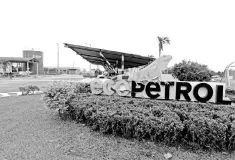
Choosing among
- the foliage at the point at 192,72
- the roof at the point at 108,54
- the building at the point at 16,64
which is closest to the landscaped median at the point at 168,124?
the roof at the point at 108,54

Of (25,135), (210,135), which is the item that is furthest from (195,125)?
(25,135)

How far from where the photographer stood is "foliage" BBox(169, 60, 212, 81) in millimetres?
12417

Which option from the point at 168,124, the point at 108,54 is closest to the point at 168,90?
the point at 168,124

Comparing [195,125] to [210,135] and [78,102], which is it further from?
[78,102]

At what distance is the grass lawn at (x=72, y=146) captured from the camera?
2654mm

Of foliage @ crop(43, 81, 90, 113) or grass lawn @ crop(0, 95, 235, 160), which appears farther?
foliage @ crop(43, 81, 90, 113)

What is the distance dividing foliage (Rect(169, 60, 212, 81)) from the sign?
8287mm

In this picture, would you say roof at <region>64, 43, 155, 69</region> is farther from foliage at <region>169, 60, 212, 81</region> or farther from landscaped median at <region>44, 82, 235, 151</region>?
foliage at <region>169, 60, 212, 81</region>

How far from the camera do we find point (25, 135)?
3508 mm

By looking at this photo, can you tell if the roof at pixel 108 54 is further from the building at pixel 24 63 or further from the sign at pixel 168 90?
the building at pixel 24 63

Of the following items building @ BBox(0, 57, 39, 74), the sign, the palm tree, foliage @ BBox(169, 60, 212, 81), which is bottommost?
the sign

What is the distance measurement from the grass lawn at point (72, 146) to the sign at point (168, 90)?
2.11 meters

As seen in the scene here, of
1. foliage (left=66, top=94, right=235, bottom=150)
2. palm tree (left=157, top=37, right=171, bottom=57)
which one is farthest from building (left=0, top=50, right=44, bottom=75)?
foliage (left=66, top=94, right=235, bottom=150)

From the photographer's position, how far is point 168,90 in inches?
202
